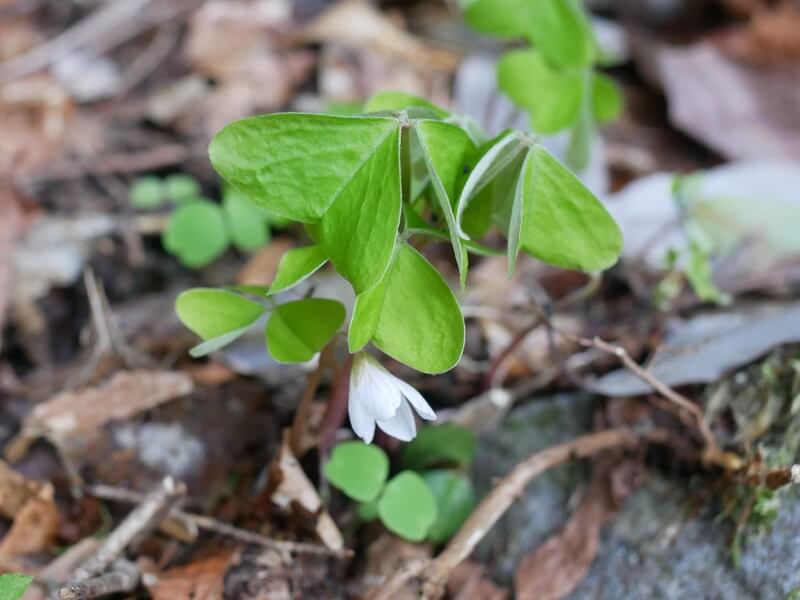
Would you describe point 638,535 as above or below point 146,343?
below

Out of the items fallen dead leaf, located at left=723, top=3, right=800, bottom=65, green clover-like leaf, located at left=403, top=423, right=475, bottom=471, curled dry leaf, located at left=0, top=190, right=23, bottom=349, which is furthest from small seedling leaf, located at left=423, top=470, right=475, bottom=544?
fallen dead leaf, located at left=723, top=3, right=800, bottom=65

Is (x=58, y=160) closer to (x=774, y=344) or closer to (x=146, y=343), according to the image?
(x=146, y=343)

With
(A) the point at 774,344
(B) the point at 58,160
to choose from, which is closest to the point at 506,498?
(A) the point at 774,344

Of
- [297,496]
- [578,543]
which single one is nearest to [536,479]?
[578,543]

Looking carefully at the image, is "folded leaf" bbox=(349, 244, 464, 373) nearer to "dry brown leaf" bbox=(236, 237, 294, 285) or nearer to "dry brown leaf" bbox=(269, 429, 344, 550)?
"dry brown leaf" bbox=(269, 429, 344, 550)

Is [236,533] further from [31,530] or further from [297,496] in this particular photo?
[31,530]

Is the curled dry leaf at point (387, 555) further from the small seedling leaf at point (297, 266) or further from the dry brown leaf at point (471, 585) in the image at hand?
the small seedling leaf at point (297, 266)

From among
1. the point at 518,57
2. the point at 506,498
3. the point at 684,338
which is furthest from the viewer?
the point at 518,57
